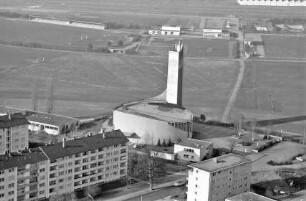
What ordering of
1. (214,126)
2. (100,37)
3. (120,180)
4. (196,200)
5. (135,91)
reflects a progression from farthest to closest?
1. (100,37)
2. (135,91)
3. (214,126)
4. (120,180)
5. (196,200)

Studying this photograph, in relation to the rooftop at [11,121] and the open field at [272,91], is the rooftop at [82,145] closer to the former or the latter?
the rooftop at [11,121]

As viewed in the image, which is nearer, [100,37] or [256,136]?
[256,136]

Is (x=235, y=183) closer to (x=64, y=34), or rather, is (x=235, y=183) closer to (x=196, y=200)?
(x=196, y=200)

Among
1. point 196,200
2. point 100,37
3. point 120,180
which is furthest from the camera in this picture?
point 100,37

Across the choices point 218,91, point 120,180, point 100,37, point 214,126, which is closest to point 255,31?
point 100,37

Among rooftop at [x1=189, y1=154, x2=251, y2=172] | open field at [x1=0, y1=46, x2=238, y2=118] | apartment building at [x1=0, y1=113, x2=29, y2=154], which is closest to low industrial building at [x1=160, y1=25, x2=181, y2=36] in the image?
open field at [x1=0, y1=46, x2=238, y2=118]

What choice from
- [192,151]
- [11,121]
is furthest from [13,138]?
[192,151]
